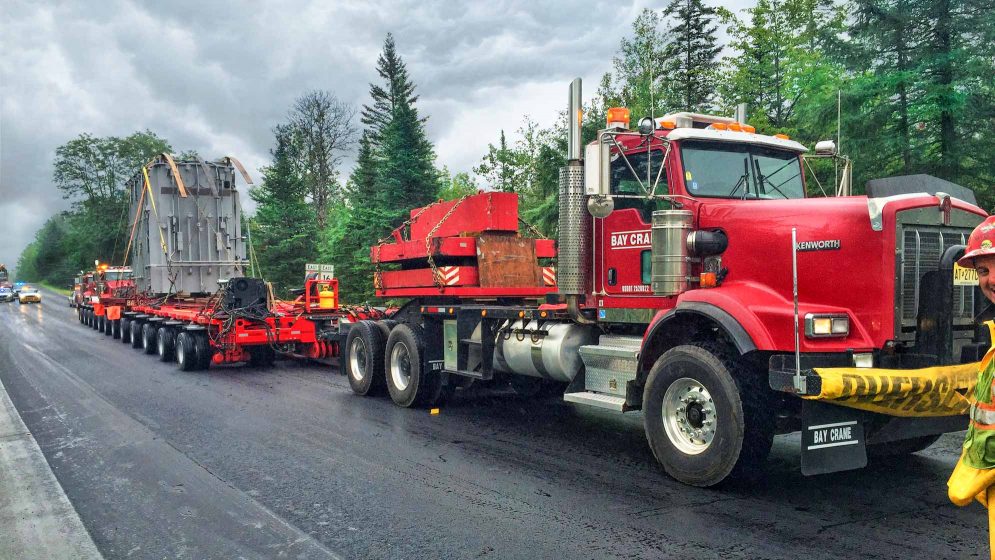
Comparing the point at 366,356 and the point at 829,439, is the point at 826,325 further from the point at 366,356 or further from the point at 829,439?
the point at 366,356

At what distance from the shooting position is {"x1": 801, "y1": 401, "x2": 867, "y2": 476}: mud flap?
16.8ft

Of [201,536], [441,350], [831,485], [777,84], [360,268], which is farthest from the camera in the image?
[360,268]

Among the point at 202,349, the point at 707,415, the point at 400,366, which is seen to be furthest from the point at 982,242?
the point at 202,349

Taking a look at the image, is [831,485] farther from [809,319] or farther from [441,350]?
[441,350]

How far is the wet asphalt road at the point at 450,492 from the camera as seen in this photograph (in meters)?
4.75

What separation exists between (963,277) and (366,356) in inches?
303

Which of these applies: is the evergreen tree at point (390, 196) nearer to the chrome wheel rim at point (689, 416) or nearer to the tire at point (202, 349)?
Answer: the tire at point (202, 349)

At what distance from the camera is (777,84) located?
28406 millimetres

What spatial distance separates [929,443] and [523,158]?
117 feet

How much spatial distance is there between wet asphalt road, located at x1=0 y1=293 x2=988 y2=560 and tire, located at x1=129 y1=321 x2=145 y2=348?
9737mm

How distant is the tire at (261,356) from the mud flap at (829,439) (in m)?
12.2

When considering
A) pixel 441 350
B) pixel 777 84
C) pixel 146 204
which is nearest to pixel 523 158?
pixel 777 84

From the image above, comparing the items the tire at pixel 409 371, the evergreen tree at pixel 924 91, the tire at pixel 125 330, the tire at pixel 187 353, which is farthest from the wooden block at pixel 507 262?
the tire at pixel 125 330

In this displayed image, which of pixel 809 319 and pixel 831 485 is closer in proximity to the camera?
pixel 809 319
